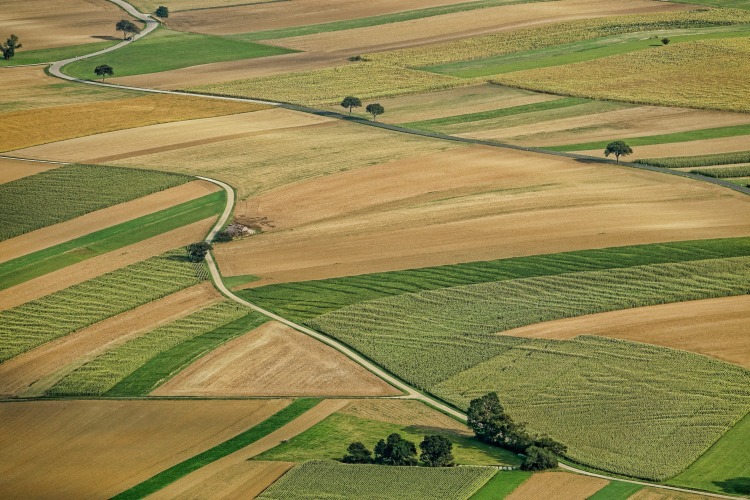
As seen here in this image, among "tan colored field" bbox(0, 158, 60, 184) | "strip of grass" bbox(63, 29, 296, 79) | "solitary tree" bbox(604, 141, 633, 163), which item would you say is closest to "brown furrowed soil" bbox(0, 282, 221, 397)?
"tan colored field" bbox(0, 158, 60, 184)

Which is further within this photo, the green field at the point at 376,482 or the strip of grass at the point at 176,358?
the strip of grass at the point at 176,358

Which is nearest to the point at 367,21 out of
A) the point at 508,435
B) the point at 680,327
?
the point at 680,327

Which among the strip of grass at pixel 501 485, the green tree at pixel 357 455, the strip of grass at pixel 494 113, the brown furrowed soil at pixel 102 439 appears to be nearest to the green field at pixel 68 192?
the strip of grass at pixel 494 113

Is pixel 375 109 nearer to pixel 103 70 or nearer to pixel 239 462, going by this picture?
pixel 103 70

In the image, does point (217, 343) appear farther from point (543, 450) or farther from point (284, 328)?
point (543, 450)

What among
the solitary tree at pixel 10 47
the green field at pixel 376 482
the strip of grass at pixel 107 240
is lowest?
the green field at pixel 376 482

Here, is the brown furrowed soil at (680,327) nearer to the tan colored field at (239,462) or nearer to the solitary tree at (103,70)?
→ the tan colored field at (239,462)
